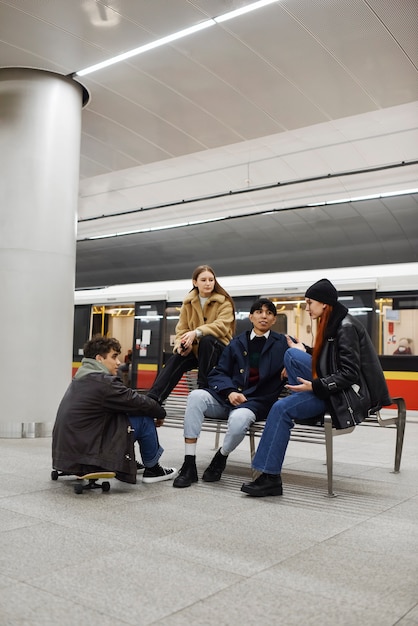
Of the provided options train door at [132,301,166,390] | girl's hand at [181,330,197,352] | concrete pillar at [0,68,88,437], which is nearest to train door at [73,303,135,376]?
train door at [132,301,166,390]

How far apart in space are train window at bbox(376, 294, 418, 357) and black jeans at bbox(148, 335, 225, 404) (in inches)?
225

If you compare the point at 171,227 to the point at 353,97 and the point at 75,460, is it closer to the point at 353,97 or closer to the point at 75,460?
the point at 353,97

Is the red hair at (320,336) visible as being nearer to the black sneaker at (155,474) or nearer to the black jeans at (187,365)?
the black jeans at (187,365)

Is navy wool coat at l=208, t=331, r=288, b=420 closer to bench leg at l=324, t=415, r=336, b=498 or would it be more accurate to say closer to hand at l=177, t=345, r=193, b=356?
hand at l=177, t=345, r=193, b=356

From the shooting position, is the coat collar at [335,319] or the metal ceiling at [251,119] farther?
the metal ceiling at [251,119]

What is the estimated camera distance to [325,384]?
14.4ft

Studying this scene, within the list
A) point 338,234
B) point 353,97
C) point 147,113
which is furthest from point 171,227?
point 353,97

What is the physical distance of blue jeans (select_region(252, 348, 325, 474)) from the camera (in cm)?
434

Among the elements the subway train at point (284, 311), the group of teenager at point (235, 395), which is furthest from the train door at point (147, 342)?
the group of teenager at point (235, 395)

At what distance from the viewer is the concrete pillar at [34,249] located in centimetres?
748

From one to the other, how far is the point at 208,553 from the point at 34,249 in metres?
5.44

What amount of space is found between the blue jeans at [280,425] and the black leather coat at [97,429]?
3.00 ft

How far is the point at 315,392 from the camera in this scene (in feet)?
14.6

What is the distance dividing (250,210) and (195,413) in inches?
484
